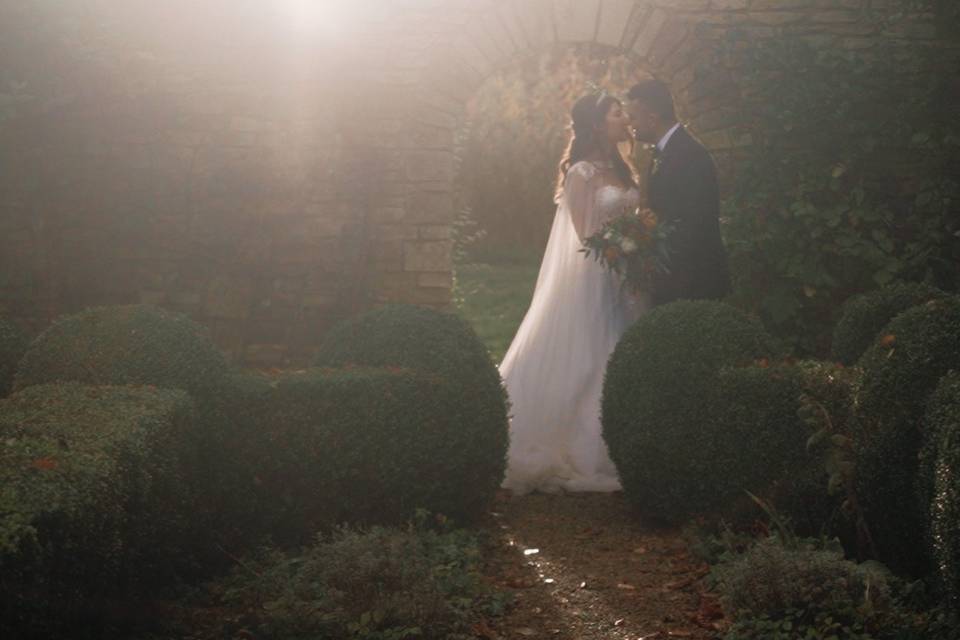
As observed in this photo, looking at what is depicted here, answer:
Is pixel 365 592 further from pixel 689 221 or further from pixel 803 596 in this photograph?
pixel 689 221

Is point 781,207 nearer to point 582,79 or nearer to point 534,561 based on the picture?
point 534,561

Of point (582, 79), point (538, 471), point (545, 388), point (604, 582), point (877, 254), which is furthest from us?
point (582, 79)

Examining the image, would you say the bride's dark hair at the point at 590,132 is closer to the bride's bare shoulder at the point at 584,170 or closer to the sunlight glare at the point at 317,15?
the bride's bare shoulder at the point at 584,170

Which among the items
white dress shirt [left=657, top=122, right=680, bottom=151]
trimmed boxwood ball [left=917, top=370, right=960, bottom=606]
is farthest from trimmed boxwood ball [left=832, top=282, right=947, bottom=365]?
trimmed boxwood ball [left=917, top=370, right=960, bottom=606]

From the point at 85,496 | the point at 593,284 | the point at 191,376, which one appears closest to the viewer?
the point at 85,496

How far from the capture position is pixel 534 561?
5.46 meters

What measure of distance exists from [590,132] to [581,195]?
39 centimetres

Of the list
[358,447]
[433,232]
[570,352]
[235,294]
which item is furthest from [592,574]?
[235,294]

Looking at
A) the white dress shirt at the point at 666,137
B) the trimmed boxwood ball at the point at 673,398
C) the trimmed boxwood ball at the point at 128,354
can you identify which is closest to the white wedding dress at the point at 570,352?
the white dress shirt at the point at 666,137

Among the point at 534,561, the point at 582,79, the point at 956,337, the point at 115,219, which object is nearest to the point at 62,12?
the point at 115,219

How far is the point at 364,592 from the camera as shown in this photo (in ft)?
14.4

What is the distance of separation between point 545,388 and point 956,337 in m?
3.25

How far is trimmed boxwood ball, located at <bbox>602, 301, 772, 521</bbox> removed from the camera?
559 centimetres

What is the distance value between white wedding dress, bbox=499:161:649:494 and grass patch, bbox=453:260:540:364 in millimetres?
2946
